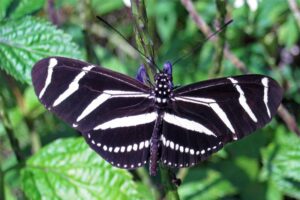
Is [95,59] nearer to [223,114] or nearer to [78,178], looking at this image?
[78,178]

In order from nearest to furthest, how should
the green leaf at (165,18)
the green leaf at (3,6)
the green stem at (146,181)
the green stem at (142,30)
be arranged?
the green stem at (142,30) < the green leaf at (3,6) < the green stem at (146,181) < the green leaf at (165,18)

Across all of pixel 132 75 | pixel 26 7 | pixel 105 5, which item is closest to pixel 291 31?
pixel 132 75

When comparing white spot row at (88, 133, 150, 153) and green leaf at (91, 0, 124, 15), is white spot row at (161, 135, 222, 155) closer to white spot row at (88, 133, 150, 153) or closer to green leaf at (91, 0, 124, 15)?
white spot row at (88, 133, 150, 153)

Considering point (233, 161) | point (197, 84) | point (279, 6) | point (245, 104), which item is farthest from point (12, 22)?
point (279, 6)

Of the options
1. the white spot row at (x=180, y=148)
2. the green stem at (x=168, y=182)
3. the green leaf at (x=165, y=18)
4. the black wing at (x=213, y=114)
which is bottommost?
the green stem at (x=168, y=182)

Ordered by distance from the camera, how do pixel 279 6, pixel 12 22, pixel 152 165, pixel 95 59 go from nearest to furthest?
pixel 152 165 < pixel 12 22 < pixel 95 59 < pixel 279 6

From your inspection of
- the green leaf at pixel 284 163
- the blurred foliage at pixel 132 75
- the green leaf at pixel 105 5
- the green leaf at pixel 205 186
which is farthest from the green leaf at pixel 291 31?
the green leaf at pixel 105 5

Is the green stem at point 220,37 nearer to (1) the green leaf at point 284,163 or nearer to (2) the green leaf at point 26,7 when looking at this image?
(1) the green leaf at point 284,163
